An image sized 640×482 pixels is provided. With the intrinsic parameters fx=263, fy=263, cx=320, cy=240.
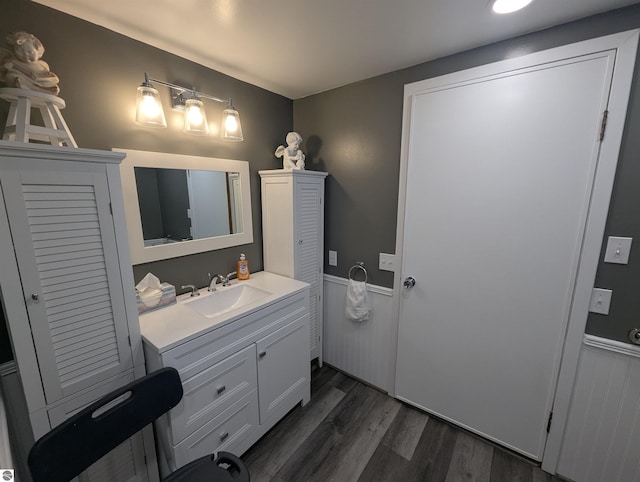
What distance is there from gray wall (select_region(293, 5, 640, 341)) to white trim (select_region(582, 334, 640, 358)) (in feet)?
0.09

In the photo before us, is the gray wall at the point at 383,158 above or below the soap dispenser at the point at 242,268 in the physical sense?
above

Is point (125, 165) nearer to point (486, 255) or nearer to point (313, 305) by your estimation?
point (313, 305)

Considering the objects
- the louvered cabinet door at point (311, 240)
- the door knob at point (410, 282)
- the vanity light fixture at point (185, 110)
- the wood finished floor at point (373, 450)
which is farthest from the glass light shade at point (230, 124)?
the wood finished floor at point (373, 450)

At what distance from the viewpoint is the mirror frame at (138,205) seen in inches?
55.7

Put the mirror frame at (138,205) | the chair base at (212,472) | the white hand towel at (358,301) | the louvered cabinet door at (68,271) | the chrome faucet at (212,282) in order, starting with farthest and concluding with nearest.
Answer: the white hand towel at (358,301) → the chrome faucet at (212,282) → the mirror frame at (138,205) → the chair base at (212,472) → the louvered cabinet door at (68,271)

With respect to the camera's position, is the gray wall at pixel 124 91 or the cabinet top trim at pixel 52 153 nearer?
the cabinet top trim at pixel 52 153

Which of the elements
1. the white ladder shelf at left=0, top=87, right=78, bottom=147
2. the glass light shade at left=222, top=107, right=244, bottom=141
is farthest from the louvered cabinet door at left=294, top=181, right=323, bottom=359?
the white ladder shelf at left=0, top=87, right=78, bottom=147

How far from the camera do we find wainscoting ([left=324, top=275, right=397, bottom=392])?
78.4 inches

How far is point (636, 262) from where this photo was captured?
120 centimetres

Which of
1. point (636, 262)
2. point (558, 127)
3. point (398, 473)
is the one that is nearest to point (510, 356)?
point (636, 262)

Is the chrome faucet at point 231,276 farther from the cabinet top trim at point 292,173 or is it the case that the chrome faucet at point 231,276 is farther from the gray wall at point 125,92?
the cabinet top trim at point 292,173

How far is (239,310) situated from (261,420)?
0.74 meters

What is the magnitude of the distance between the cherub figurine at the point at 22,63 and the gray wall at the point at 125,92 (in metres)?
0.21

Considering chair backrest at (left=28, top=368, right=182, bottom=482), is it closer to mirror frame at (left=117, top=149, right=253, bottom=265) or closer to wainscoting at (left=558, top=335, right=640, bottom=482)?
mirror frame at (left=117, top=149, right=253, bottom=265)
